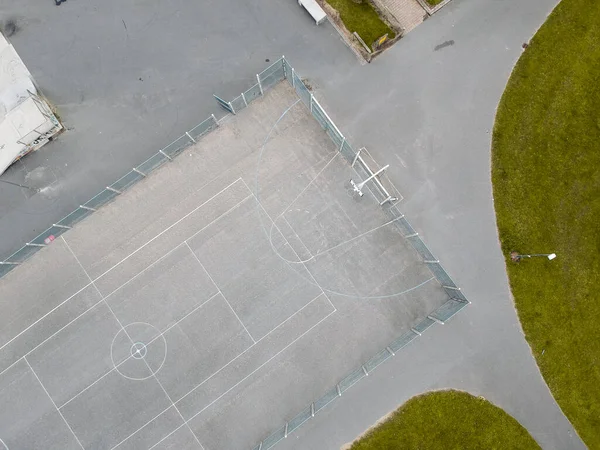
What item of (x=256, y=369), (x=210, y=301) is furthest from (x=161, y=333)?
(x=256, y=369)

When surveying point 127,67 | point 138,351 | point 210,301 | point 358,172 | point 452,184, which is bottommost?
point 452,184

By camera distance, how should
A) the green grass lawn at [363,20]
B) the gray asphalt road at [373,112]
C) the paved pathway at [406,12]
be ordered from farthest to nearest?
the paved pathway at [406,12] < the green grass lawn at [363,20] < the gray asphalt road at [373,112]

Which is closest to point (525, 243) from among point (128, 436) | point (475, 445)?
point (475, 445)

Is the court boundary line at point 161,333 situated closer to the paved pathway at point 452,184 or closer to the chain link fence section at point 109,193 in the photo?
the chain link fence section at point 109,193

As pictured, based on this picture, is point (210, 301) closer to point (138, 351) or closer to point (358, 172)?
point (138, 351)

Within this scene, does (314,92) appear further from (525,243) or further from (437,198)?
(525,243)

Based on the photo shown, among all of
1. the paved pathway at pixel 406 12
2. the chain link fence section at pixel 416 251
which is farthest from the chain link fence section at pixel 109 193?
the paved pathway at pixel 406 12

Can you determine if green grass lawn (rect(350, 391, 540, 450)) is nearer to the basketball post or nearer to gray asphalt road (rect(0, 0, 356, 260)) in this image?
the basketball post
